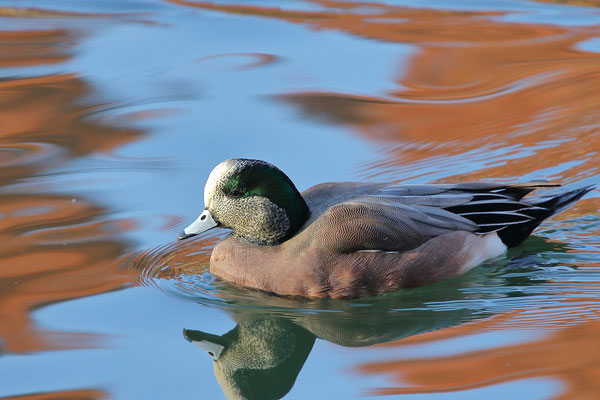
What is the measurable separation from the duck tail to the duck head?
1337mm

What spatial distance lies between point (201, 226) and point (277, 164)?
61.8 inches

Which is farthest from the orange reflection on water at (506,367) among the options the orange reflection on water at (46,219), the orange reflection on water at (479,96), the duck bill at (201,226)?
the orange reflection on water at (479,96)

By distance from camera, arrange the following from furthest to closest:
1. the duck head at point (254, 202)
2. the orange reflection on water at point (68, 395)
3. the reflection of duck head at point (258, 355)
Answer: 1. the duck head at point (254, 202)
2. the reflection of duck head at point (258, 355)
3. the orange reflection on water at point (68, 395)

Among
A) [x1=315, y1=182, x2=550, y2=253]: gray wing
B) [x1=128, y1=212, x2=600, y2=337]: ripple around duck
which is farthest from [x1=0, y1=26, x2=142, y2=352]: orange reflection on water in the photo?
[x1=315, y1=182, x2=550, y2=253]: gray wing

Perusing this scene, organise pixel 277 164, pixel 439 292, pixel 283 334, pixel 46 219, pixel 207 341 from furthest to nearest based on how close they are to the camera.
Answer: pixel 277 164 → pixel 46 219 → pixel 439 292 → pixel 283 334 → pixel 207 341

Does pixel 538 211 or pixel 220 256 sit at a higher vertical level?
pixel 538 211

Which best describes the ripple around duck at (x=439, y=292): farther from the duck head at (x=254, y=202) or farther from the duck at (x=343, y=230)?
the duck head at (x=254, y=202)

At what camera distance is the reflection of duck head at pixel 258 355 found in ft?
16.1

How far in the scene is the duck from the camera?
5801 millimetres

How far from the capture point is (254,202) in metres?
6.04

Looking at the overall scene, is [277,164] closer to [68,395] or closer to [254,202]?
[254,202]

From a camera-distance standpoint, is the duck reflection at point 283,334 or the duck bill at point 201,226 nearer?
the duck reflection at point 283,334

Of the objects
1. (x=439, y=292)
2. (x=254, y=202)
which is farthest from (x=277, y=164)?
(x=439, y=292)

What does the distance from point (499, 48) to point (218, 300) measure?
512cm
